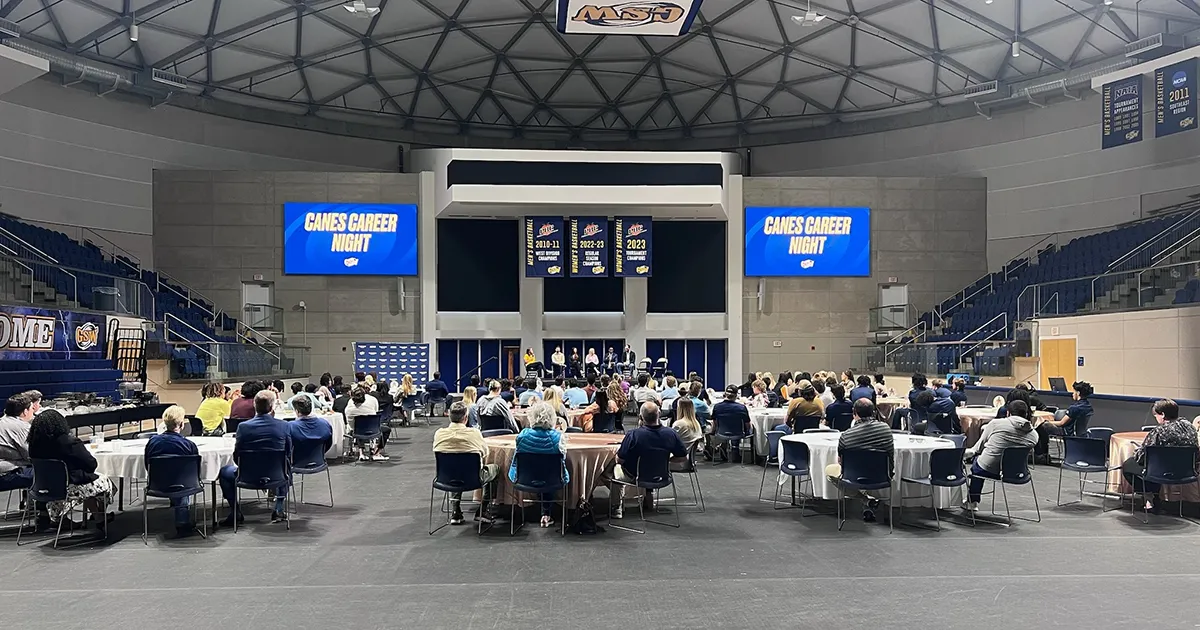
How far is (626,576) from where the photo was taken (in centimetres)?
699

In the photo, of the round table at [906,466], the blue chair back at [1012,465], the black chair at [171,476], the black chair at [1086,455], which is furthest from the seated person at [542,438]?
the black chair at [1086,455]

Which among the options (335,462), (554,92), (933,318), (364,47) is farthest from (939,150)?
(335,462)

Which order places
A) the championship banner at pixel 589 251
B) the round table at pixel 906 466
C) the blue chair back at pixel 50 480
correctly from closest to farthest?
the blue chair back at pixel 50 480 → the round table at pixel 906 466 → the championship banner at pixel 589 251

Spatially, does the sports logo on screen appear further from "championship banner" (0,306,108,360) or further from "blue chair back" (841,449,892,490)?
"blue chair back" (841,449,892,490)

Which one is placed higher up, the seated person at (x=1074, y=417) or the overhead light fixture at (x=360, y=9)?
the overhead light fixture at (x=360, y=9)

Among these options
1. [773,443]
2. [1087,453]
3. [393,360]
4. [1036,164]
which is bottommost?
[773,443]

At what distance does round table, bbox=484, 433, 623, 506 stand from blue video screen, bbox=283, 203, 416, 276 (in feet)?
67.6

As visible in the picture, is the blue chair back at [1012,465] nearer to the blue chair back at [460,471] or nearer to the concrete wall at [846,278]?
the blue chair back at [460,471]

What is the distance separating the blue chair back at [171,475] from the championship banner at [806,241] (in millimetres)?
23150

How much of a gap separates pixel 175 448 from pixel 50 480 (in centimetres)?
110

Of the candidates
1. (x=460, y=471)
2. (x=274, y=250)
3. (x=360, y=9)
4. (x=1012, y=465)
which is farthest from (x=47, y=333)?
(x=1012, y=465)

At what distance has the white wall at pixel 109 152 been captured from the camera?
25.0 metres

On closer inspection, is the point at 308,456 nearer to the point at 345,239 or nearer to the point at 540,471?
the point at 540,471

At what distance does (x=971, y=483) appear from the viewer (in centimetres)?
944
